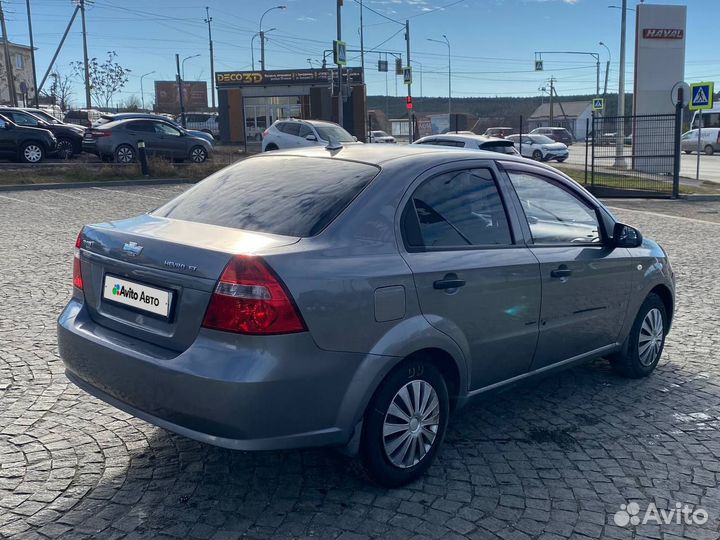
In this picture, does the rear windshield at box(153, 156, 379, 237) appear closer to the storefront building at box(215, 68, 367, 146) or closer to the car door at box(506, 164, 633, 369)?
the car door at box(506, 164, 633, 369)

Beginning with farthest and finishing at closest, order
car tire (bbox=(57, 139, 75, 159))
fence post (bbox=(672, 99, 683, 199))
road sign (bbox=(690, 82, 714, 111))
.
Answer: car tire (bbox=(57, 139, 75, 159)) → road sign (bbox=(690, 82, 714, 111)) → fence post (bbox=(672, 99, 683, 199))

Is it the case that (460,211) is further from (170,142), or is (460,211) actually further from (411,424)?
(170,142)

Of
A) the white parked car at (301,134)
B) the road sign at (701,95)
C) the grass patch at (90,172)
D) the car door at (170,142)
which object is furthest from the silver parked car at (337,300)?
the car door at (170,142)

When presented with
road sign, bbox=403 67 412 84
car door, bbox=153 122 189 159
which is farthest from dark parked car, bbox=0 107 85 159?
road sign, bbox=403 67 412 84

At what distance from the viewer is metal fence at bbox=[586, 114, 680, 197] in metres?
19.2

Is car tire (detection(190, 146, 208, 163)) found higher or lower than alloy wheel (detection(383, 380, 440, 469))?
higher

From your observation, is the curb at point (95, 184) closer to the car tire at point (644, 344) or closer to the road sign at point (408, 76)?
the car tire at point (644, 344)

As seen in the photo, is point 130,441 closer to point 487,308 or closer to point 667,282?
point 487,308

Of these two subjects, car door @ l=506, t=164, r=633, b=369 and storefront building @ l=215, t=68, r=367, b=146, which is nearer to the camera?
car door @ l=506, t=164, r=633, b=369

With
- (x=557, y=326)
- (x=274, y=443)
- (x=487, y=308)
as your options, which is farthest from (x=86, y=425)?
(x=557, y=326)

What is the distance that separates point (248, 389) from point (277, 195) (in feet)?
3.88

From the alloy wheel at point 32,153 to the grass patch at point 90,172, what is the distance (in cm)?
79

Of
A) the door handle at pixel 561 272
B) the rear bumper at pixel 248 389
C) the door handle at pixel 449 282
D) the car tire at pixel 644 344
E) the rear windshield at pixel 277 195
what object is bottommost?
the car tire at pixel 644 344

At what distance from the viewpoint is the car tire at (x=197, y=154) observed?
990 inches
